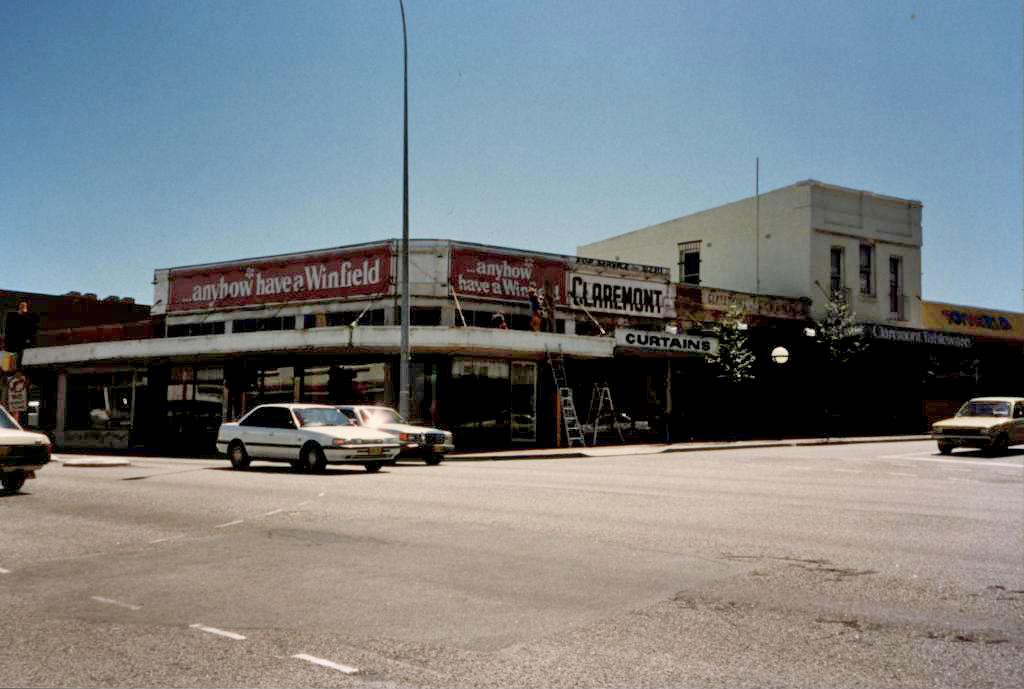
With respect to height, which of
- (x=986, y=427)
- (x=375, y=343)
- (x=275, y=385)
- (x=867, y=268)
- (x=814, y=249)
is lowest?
(x=986, y=427)

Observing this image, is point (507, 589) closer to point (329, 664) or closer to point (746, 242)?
point (329, 664)

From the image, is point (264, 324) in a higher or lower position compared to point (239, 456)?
higher

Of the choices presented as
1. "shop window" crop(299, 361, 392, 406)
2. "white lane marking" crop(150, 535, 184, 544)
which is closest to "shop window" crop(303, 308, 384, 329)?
"shop window" crop(299, 361, 392, 406)

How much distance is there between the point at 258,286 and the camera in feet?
108

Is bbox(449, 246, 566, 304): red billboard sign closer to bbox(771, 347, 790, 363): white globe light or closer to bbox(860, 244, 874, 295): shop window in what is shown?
bbox(771, 347, 790, 363): white globe light

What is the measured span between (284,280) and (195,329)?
505 cm

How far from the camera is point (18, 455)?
1348cm

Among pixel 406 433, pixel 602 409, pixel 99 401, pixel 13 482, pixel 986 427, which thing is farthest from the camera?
pixel 99 401

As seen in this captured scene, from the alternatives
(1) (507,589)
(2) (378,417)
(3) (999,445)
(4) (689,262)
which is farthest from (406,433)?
(4) (689,262)

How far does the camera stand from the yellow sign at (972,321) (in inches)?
1732

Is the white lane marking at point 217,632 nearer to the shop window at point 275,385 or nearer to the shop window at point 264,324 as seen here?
the shop window at point 275,385

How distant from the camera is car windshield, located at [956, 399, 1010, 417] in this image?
81.2ft

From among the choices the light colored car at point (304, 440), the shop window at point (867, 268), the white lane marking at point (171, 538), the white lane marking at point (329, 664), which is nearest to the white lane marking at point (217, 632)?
the white lane marking at point (329, 664)

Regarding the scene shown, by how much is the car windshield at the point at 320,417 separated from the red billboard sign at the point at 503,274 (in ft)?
33.4
